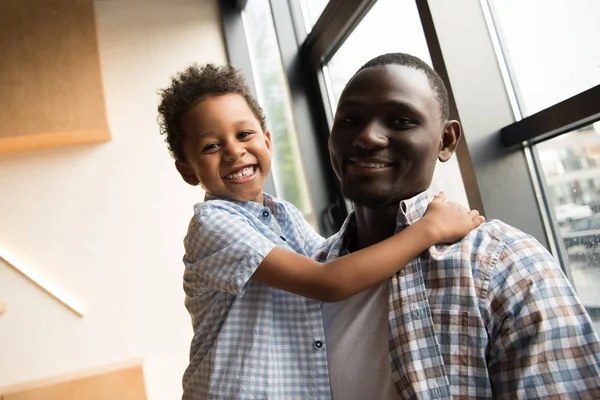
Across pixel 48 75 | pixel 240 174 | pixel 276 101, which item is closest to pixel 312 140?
pixel 276 101

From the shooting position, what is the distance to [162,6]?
3.33 meters

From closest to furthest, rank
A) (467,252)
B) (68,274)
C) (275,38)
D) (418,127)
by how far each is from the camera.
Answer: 1. (467,252)
2. (418,127)
3. (275,38)
4. (68,274)

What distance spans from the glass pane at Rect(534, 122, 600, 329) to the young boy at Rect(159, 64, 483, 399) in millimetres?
331

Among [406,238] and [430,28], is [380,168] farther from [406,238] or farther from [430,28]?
[430,28]

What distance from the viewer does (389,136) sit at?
1.01 metres

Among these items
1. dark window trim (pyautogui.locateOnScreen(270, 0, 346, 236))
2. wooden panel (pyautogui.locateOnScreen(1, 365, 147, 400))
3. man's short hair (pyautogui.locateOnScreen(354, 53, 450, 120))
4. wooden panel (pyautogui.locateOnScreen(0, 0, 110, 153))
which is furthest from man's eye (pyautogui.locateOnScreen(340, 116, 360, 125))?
wooden panel (pyautogui.locateOnScreen(1, 365, 147, 400))

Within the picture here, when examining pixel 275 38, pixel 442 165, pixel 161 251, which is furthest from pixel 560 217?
pixel 161 251

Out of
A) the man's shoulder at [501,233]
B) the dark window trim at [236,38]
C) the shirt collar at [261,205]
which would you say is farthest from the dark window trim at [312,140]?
the man's shoulder at [501,233]

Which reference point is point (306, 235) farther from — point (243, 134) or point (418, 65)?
point (418, 65)

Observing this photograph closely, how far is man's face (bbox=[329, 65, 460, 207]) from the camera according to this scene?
1.01 metres

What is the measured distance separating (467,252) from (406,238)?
12 centimetres

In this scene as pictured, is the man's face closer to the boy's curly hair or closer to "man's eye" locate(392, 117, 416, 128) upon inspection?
"man's eye" locate(392, 117, 416, 128)

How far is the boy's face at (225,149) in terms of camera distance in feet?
4.41

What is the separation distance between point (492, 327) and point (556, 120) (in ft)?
1.87
